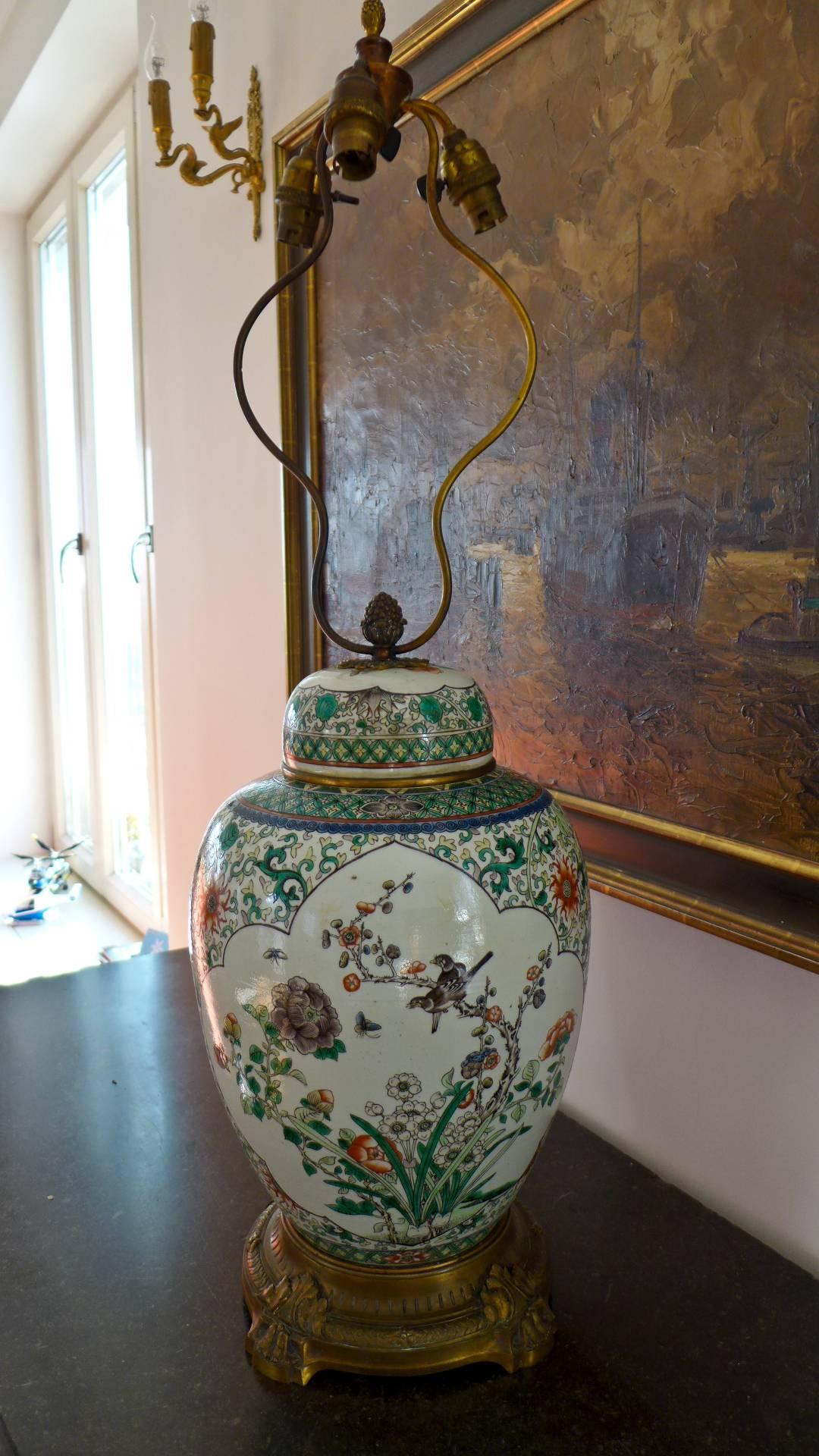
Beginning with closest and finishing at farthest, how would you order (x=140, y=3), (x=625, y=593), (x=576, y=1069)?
(x=625, y=593) < (x=576, y=1069) < (x=140, y=3)

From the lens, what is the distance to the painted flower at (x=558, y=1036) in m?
0.61

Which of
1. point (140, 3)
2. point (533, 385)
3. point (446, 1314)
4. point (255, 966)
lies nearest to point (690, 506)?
point (533, 385)

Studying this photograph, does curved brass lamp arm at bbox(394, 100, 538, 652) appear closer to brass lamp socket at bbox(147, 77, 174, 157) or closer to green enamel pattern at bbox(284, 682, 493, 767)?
green enamel pattern at bbox(284, 682, 493, 767)

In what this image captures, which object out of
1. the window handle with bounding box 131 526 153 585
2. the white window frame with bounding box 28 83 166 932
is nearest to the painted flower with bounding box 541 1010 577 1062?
the white window frame with bounding box 28 83 166 932

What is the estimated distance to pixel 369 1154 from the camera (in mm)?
591

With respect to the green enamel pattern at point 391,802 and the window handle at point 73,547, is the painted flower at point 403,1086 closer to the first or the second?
the green enamel pattern at point 391,802

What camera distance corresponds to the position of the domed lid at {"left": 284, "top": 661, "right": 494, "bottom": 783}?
612 millimetres

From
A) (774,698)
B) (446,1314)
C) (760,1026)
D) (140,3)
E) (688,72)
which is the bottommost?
(446,1314)

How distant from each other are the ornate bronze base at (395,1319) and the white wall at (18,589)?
3173 millimetres

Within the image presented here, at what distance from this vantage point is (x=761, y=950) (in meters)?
0.72

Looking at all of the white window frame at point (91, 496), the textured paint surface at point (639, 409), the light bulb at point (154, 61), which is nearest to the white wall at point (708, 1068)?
the textured paint surface at point (639, 409)

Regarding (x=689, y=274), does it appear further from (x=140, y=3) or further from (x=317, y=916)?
(x=140, y=3)

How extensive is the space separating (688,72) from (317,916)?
0.64 meters

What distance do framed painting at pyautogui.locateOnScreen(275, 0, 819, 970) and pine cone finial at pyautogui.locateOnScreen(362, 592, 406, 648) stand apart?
0.23 m
